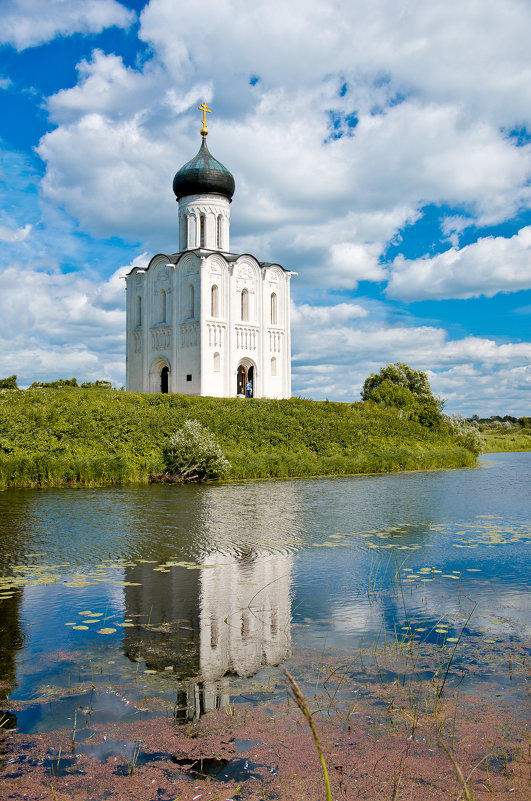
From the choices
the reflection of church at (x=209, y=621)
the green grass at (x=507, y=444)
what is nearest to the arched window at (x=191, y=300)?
the green grass at (x=507, y=444)

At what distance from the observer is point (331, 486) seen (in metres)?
24.3

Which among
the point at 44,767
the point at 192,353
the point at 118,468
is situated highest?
the point at 192,353

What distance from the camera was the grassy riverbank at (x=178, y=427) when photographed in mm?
24094

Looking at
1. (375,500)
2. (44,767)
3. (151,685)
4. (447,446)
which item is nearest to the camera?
(44,767)

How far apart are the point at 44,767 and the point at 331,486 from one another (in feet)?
67.5

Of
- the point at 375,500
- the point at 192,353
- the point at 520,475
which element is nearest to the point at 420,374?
the point at 192,353

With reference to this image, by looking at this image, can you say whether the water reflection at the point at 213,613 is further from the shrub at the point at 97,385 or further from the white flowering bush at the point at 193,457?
the shrub at the point at 97,385

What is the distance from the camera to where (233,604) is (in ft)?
26.5

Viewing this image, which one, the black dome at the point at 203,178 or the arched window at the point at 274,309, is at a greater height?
the black dome at the point at 203,178

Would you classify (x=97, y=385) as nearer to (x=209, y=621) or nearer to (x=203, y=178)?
(x=203, y=178)

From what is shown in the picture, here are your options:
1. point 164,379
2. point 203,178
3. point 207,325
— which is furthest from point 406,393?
point 203,178

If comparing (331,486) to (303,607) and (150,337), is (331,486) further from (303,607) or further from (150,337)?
(150,337)

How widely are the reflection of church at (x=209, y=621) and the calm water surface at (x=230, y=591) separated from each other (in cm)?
2

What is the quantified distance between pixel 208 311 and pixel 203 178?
871 cm
